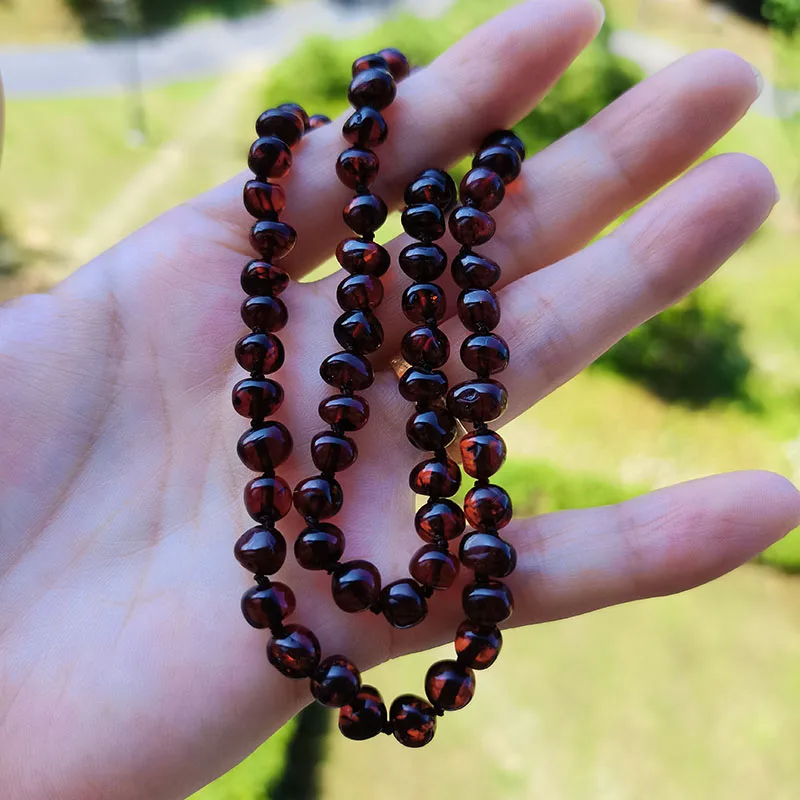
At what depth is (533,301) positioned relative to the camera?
1485 mm

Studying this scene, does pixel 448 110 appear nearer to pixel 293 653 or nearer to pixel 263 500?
pixel 263 500

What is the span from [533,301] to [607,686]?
66.6 inches

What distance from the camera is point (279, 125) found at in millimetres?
1585

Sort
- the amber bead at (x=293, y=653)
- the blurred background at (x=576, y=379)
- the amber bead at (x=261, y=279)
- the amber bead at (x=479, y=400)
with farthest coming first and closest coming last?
the blurred background at (x=576, y=379), the amber bead at (x=261, y=279), the amber bead at (x=479, y=400), the amber bead at (x=293, y=653)

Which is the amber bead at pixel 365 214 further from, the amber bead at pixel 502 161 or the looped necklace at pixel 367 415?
the amber bead at pixel 502 161

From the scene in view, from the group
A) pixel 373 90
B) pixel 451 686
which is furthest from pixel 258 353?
pixel 451 686

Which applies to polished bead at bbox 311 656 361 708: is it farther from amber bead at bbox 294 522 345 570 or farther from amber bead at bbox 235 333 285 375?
amber bead at bbox 235 333 285 375

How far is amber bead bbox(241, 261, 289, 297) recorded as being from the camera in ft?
4.94

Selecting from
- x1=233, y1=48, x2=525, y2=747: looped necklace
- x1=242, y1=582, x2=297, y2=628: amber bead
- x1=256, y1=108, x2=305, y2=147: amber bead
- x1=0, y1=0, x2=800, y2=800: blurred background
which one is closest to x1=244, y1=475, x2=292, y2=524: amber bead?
x1=233, y1=48, x2=525, y2=747: looped necklace

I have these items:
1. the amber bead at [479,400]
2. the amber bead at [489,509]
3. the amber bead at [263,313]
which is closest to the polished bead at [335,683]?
the amber bead at [489,509]

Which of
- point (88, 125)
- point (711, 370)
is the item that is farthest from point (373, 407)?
point (88, 125)

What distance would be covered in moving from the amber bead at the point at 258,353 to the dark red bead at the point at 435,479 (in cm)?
32

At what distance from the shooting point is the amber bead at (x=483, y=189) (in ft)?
5.02

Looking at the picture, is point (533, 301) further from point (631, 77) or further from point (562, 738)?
point (631, 77)
